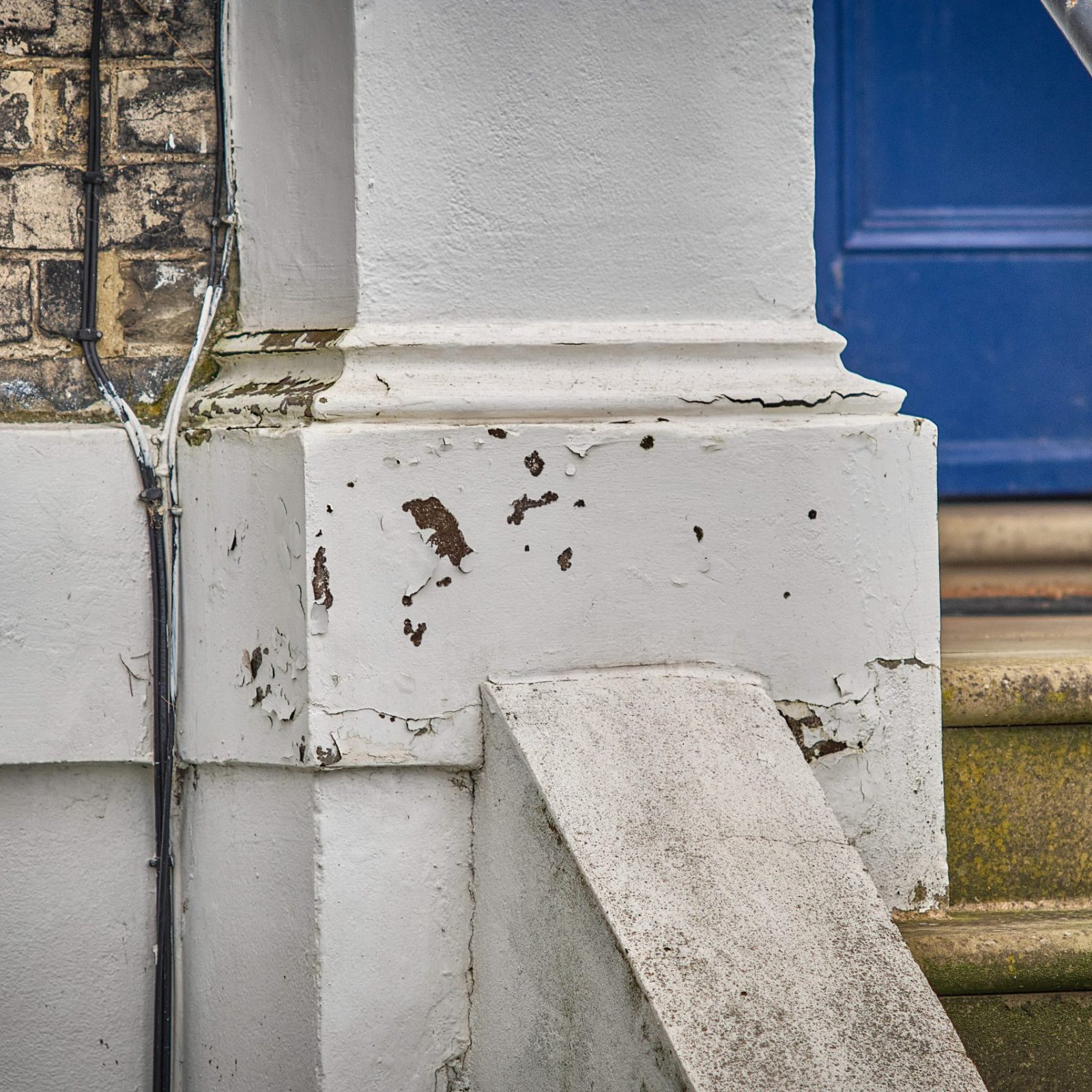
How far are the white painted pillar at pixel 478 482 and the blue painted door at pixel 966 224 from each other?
2.95 ft

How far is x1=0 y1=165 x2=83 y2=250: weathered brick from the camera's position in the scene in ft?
4.77

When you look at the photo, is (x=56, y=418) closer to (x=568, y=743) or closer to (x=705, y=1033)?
(x=568, y=743)

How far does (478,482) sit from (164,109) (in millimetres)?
656

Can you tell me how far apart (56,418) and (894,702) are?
1097 millimetres

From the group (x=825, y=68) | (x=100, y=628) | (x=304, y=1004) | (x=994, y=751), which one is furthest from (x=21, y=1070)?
(x=825, y=68)

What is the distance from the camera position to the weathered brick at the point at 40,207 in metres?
1.46

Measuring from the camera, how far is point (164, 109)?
147 centimetres

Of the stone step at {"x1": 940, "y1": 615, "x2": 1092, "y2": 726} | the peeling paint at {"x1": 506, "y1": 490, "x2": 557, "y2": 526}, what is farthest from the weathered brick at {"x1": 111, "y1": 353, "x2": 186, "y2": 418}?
the stone step at {"x1": 940, "y1": 615, "x2": 1092, "y2": 726}

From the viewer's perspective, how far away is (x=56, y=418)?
1.46 m

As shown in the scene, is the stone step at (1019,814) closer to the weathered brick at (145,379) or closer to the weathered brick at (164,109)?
the weathered brick at (145,379)

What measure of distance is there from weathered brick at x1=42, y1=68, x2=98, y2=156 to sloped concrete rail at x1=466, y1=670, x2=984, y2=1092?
0.88 m

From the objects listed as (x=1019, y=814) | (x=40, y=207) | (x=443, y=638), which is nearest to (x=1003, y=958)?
Answer: (x=1019, y=814)

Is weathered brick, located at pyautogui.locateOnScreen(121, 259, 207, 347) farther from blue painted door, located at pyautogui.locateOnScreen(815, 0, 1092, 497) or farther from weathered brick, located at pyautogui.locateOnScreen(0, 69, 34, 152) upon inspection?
blue painted door, located at pyautogui.locateOnScreen(815, 0, 1092, 497)

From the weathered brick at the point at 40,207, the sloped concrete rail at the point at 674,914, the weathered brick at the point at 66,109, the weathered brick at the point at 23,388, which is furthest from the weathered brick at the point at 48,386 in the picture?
the sloped concrete rail at the point at 674,914
